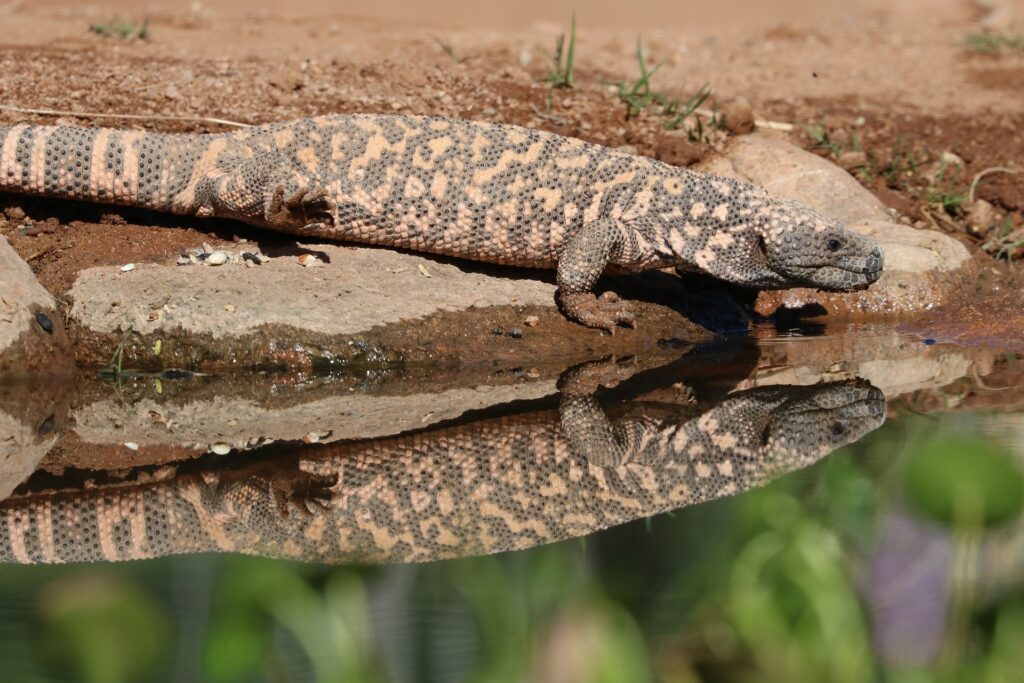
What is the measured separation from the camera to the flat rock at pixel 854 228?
306 inches

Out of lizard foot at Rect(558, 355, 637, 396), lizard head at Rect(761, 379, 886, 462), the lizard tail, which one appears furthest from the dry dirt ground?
lizard head at Rect(761, 379, 886, 462)

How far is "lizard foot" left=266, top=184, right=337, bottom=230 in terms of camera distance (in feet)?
22.0

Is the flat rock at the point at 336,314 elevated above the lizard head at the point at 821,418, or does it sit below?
below

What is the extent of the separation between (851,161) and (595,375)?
3.60 m

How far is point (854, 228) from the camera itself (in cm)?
808

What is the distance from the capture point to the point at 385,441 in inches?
202

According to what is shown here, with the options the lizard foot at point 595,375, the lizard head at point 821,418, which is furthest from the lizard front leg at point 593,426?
the lizard head at point 821,418

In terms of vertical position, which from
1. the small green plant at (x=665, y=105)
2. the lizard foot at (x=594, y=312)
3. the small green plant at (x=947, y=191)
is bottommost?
the lizard foot at (x=594, y=312)

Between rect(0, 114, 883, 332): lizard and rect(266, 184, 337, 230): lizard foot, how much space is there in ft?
0.04

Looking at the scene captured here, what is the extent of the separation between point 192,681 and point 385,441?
255 cm

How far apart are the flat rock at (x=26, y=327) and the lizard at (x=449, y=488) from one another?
170 cm

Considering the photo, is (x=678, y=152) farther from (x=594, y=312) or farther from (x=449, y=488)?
(x=449, y=488)

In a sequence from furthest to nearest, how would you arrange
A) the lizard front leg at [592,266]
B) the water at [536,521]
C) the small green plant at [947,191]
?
1. the small green plant at [947,191]
2. the lizard front leg at [592,266]
3. the water at [536,521]

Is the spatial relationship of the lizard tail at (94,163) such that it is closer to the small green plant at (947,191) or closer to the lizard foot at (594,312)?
the lizard foot at (594,312)
